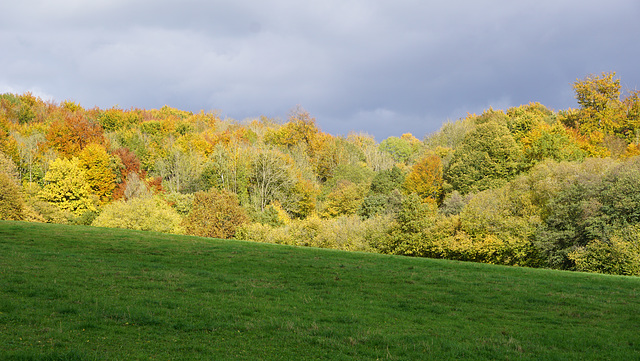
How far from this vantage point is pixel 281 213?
216 ft

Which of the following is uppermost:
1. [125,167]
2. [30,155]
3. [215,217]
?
[30,155]

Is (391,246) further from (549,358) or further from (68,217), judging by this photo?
(68,217)

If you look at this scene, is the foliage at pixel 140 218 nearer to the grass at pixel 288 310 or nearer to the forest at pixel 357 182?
the forest at pixel 357 182

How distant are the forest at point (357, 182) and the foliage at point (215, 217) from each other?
17 cm

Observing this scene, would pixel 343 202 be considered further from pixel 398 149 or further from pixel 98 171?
pixel 398 149

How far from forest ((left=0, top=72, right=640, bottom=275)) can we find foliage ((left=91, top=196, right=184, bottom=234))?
0.17 metres

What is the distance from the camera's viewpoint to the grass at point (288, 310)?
932 centimetres

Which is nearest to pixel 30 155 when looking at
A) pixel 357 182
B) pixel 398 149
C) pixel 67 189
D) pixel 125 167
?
pixel 125 167

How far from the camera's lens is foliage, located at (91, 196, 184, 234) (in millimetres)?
50688

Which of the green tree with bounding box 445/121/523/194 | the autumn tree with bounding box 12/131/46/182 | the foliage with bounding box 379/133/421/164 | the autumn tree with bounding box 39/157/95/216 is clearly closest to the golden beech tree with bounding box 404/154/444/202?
the green tree with bounding box 445/121/523/194

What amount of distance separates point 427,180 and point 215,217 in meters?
44.1

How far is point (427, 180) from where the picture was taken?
81.8m

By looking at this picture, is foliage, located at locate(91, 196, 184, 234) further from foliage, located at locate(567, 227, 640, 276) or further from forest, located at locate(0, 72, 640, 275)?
foliage, located at locate(567, 227, 640, 276)

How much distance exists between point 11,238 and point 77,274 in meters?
12.3
